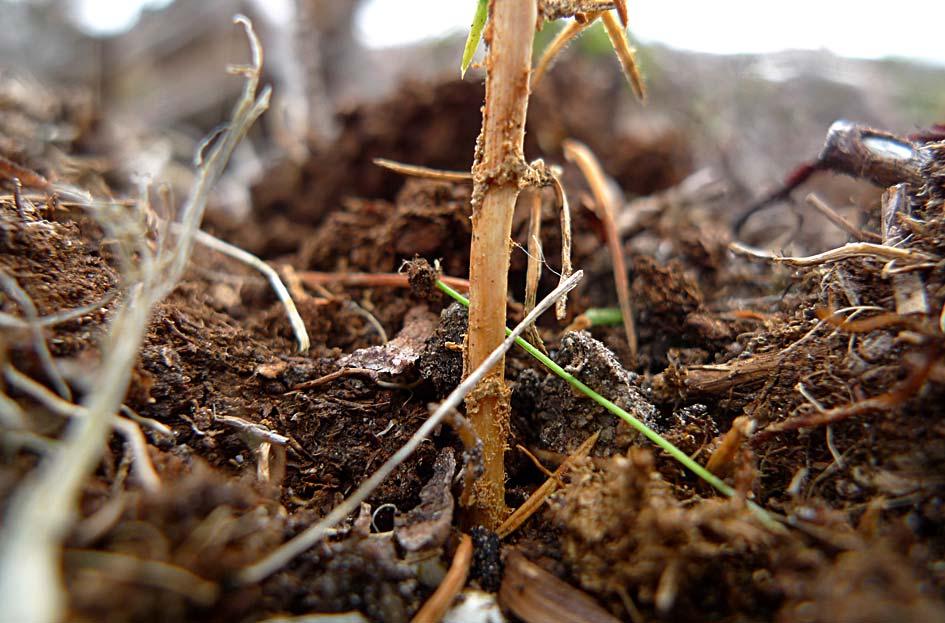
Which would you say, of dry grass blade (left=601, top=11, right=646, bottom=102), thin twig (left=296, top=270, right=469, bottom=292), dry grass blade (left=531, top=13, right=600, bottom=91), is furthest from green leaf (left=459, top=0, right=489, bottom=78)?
thin twig (left=296, top=270, right=469, bottom=292)

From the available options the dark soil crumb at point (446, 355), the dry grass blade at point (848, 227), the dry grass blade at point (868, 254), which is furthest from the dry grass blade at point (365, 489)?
the dry grass blade at point (848, 227)

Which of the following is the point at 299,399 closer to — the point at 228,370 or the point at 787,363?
the point at 228,370

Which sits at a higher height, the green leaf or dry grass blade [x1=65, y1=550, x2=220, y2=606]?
the green leaf

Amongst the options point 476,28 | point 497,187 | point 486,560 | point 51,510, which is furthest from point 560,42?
point 51,510

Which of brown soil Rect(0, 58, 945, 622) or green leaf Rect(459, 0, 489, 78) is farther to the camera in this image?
green leaf Rect(459, 0, 489, 78)

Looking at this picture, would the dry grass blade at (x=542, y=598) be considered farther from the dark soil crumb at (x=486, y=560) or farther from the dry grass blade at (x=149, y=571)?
the dry grass blade at (x=149, y=571)

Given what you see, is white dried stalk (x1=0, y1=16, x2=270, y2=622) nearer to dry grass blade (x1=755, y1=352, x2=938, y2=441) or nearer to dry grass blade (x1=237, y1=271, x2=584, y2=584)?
dry grass blade (x1=237, y1=271, x2=584, y2=584)
